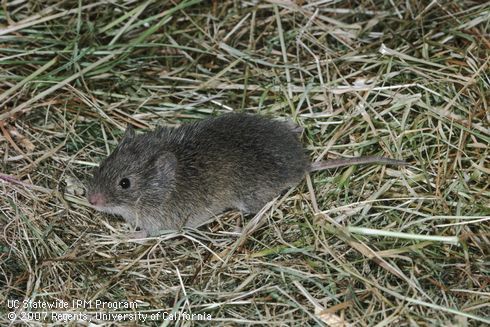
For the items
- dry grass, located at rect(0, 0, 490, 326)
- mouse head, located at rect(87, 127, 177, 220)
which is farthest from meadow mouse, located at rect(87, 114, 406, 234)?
dry grass, located at rect(0, 0, 490, 326)

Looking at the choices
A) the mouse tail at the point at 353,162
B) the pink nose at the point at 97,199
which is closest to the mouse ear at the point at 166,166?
the pink nose at the point at 97,199

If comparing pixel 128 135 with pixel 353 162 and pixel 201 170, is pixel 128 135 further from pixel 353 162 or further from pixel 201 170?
pixel 353 162

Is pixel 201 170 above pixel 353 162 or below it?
above

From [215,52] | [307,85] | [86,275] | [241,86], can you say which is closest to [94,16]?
[215,52]

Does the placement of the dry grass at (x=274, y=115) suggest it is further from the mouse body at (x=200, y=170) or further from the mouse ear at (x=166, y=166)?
the mouse ear at (x=166, y=166)

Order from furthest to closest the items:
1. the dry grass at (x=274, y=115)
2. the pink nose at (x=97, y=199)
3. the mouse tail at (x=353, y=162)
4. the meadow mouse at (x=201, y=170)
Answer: the mouse tail at (x=353, y=162) < the meadow mouse at (x=201, y=170) < the pink nose at (x=97, y=199) < the dry grass at (x=274, y=115)

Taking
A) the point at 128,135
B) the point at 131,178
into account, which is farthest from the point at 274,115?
the point at 131,178

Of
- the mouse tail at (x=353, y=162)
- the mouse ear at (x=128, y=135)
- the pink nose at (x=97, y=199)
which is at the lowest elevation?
the mouse tail at (x=353, y=162)

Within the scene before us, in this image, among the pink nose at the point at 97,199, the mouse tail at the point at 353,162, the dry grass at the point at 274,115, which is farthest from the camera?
the mouse tail at the point at 353,162
